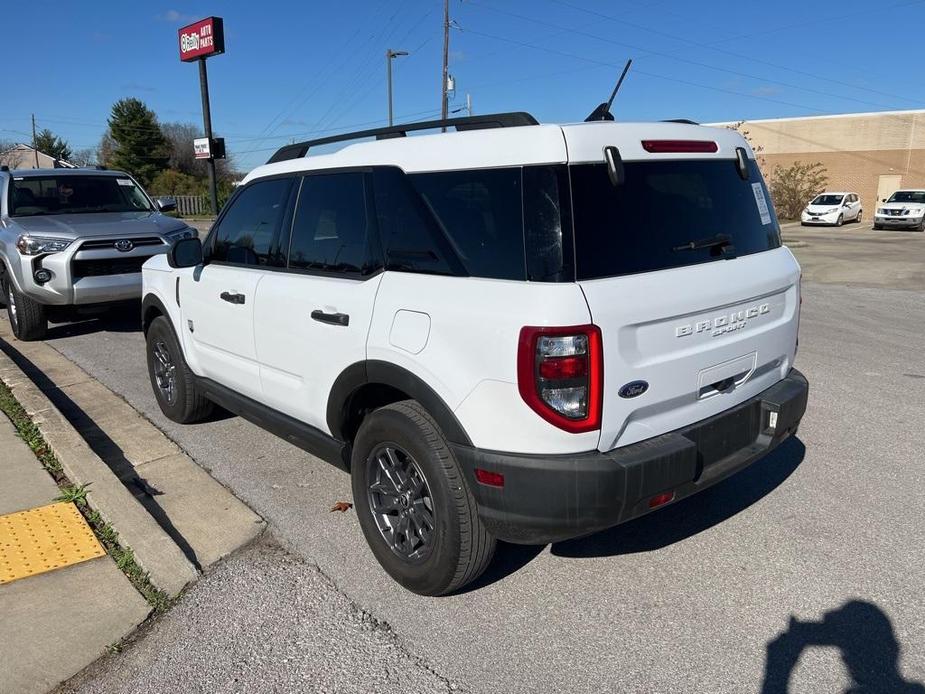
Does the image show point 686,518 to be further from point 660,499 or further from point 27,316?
point 27,316

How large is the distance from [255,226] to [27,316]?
17.9 ft

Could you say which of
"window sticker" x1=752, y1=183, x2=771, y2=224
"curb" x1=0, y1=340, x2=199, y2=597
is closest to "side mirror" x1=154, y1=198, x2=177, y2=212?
"curb" x1=0, y1=340, x2=199, y2=597

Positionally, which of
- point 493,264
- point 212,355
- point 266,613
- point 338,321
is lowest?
point 266,613

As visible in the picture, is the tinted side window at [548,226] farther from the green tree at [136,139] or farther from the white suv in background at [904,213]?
the green tree at [136,139]

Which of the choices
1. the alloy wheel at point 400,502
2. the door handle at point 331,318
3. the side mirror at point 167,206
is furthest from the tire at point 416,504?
the side mirror at point 167,206

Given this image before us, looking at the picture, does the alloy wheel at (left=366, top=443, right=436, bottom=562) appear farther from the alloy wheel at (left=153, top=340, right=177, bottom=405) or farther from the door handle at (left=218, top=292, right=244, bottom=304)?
the alloy wheel at (left=153, top=340, right=177, bottom=405)

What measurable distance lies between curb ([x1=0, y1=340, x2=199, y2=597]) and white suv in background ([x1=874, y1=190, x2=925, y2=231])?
3217 cm

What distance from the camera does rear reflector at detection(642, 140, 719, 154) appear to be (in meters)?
2.87

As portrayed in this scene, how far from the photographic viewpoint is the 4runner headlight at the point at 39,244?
7.65 metres

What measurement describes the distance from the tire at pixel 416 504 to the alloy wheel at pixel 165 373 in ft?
8.15

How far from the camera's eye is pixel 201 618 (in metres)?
2.99

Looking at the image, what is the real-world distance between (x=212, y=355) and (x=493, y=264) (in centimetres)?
248

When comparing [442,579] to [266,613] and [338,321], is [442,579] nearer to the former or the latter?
[266,613]

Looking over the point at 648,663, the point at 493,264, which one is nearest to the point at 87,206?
the point at 493,264
